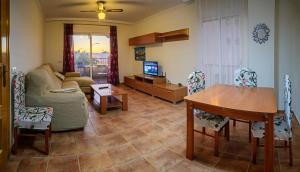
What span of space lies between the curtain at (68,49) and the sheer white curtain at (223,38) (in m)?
5.00

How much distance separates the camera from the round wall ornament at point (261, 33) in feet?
13.4

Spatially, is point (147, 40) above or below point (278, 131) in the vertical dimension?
above

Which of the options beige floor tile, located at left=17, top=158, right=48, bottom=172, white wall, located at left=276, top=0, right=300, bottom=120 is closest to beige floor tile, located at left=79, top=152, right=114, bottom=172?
beige floor tile, located at left=17, top=158, right=48, bottom=172

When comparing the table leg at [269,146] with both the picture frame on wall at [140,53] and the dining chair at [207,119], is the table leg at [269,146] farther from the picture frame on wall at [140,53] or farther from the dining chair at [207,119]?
the picture frame on wall at [140,53]

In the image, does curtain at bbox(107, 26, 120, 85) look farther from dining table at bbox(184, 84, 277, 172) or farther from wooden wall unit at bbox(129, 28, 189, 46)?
dining table at bbox(184, 84, 277, 172)

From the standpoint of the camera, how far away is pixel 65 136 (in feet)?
10.9

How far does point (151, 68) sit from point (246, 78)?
406 centimetres

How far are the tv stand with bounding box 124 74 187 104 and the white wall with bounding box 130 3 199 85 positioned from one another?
38 cm

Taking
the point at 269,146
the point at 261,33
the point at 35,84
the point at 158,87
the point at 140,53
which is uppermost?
the point at 140,53

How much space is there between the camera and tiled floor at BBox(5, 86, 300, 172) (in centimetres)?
238

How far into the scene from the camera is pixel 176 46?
6.23 metres

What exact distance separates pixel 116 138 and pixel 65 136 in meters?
0.80

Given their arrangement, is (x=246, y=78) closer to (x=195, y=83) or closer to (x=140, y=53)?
(x=195, y=83)

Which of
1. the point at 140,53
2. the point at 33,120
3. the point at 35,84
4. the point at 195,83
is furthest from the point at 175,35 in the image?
the point at 33,120
